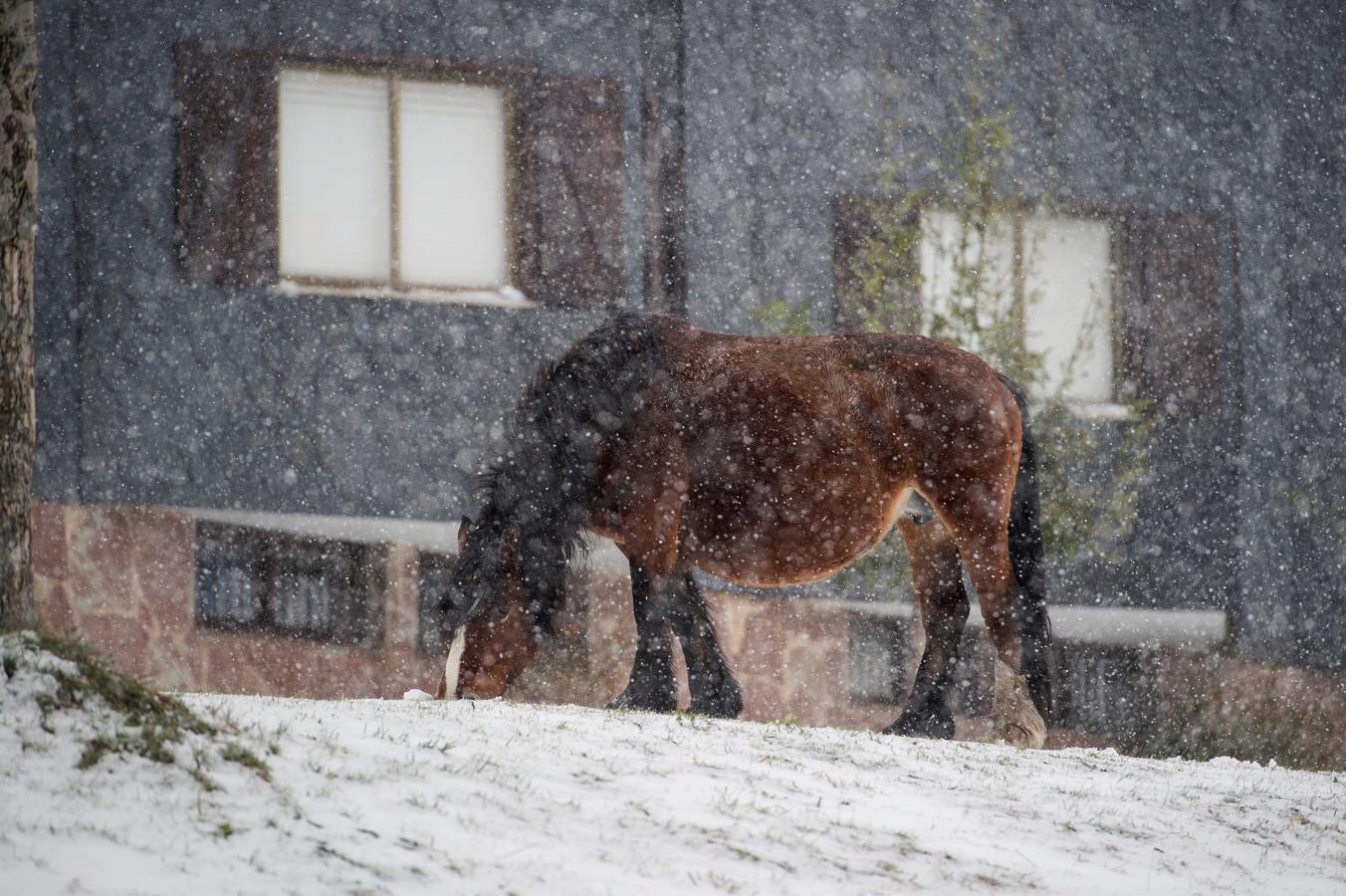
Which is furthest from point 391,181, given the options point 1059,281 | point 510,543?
point 1059,281

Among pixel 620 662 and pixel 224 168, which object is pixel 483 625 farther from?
pixel 224 168

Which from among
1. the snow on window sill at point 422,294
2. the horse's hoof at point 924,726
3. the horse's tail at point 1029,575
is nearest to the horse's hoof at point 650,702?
the horse's hoof at point 924,726

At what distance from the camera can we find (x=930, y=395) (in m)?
7.67

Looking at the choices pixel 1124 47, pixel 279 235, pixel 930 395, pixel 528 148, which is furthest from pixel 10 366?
pixel 1124 47

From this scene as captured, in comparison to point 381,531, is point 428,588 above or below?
below

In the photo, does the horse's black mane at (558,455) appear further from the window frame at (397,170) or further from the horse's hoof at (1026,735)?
the window frame at (397,170)

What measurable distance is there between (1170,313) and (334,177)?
7062 mm

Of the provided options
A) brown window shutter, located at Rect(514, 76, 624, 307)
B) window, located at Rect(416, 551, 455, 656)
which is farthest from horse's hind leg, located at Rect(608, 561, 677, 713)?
brown window shutter, located at Rect(514, 76, 624, 307)

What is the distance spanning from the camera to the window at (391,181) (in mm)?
11289

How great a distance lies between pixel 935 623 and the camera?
26.1 feet

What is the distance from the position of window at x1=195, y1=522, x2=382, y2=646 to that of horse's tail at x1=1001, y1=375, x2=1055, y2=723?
527cm

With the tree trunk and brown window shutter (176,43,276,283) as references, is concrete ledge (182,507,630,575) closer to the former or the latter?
brown window shutter (176,43,276,283)

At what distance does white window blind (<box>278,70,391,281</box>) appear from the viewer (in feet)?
36.9

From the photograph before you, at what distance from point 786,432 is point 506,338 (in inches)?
171
